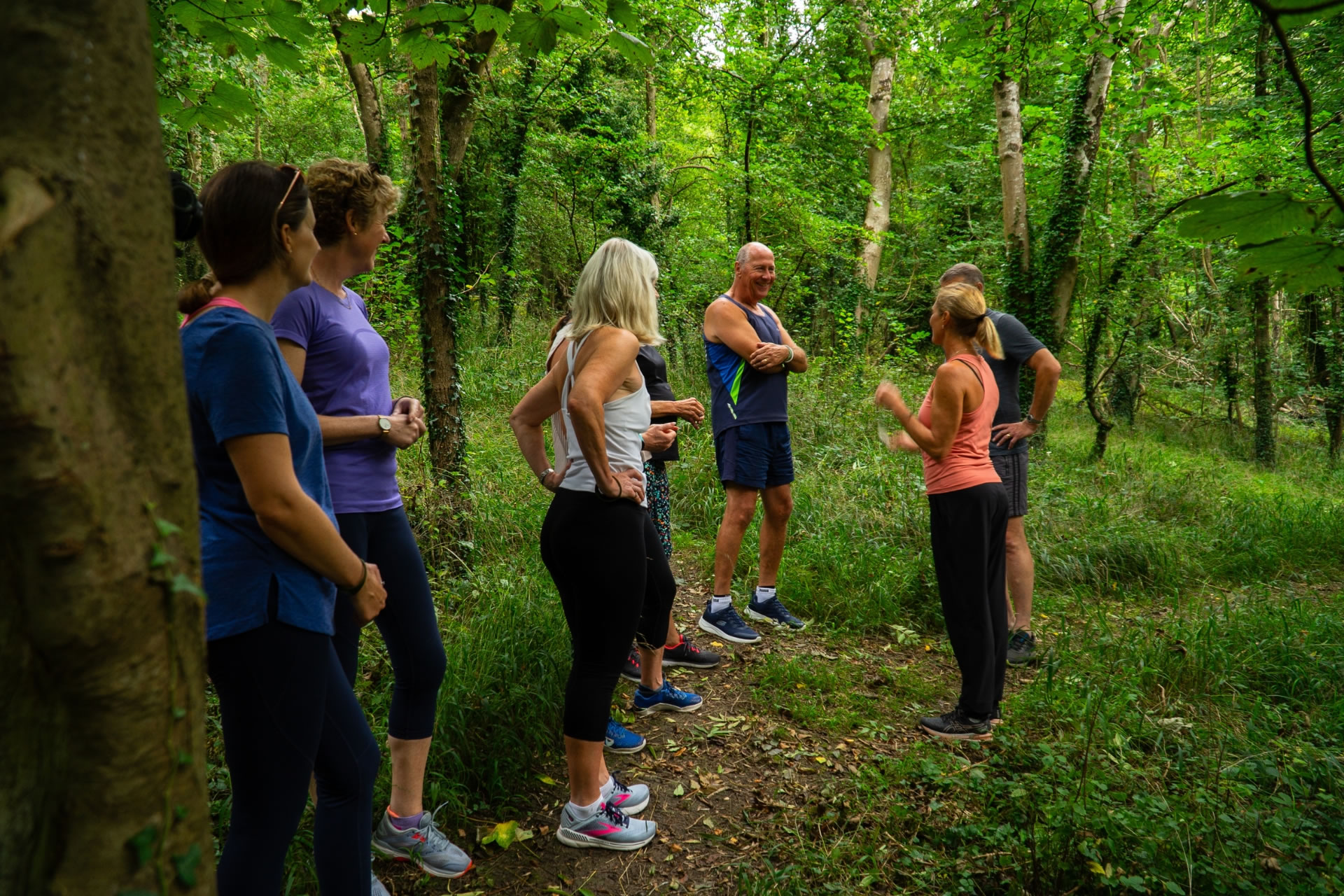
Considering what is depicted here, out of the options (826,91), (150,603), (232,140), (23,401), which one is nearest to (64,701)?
(150,603)

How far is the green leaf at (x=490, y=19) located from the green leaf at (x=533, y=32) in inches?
1.7

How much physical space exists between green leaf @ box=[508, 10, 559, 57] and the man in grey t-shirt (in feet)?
9.55

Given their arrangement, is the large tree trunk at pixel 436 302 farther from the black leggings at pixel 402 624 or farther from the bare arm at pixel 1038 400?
the bare arm at pixel 1038 400

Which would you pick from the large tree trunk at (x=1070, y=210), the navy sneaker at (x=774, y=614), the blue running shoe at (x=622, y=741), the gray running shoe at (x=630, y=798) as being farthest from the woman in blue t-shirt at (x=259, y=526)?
the large tree trunk at (x=1070, y=210)

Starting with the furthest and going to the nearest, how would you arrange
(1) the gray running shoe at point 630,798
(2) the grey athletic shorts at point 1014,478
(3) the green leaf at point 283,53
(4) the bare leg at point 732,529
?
(4) the bare leg at point 732,529, (2) the grey athletic shorts at point 1014,478, (1) the gray running shoe at point 630,798, (3) the green leaf at point 283,53

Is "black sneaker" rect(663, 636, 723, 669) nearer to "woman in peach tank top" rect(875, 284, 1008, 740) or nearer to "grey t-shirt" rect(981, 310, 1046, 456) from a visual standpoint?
"woman in peach tank top" rect(875, 284, 1008, 740)

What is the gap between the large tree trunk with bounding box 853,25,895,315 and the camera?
13156 mm

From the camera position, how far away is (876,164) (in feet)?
48.7

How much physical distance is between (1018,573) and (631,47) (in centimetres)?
370

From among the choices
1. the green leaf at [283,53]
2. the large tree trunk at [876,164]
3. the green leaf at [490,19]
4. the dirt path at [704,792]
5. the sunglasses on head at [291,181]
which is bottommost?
the dirt path at [704,792]

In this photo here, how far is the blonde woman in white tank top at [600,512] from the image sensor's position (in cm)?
253

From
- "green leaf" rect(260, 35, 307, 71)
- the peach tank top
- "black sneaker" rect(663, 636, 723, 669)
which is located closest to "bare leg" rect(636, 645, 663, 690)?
"black sneaker" rect(663, 636, 723, 669)

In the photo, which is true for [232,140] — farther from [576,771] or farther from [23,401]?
[23,401]

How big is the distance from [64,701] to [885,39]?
14400 millimetres
